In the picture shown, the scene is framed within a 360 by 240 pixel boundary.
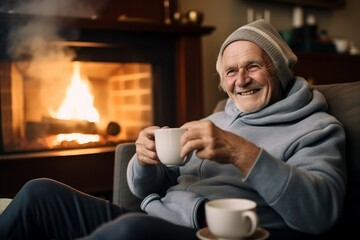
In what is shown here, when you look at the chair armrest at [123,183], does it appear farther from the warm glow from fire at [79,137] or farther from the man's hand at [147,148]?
the warm glow from fire at [79,137]

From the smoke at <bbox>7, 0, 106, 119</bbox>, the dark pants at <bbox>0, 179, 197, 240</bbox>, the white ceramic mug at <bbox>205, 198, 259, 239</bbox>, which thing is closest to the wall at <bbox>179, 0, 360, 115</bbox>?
the smoke at <bbox>7, 0, 106, 119</bbox>

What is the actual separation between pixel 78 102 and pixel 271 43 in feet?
5.39

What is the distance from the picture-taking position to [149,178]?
1.31 m

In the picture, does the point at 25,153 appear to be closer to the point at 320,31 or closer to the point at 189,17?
the point at 189,17

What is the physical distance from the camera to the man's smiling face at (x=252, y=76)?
1.28 metres

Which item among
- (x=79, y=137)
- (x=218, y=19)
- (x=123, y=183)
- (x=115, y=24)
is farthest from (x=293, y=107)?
(x=218, y=19)

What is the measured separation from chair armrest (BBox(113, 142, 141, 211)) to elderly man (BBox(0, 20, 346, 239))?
0.13 m

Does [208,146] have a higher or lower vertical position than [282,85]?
lower

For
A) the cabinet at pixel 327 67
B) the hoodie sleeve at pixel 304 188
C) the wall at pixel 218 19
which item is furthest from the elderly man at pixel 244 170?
the cabinet at pixel 327 67

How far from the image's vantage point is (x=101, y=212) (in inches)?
45.6

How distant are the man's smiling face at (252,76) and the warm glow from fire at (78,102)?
152 cm

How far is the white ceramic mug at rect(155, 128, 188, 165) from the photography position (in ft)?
3.34

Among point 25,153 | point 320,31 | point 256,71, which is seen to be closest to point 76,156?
point 25,153

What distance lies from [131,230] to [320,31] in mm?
3155
